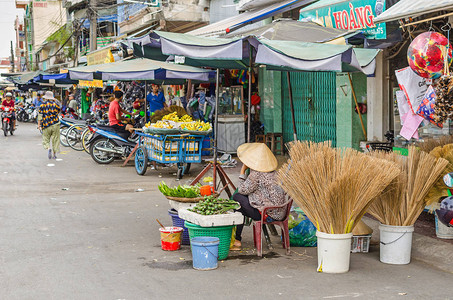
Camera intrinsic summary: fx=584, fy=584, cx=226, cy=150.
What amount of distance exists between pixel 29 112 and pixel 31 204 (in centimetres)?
2950

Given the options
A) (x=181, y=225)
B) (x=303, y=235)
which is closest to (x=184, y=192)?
(x=181, y=225)

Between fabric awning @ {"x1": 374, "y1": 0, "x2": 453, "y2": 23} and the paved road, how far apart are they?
2598 millimetres

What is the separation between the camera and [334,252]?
5.37m

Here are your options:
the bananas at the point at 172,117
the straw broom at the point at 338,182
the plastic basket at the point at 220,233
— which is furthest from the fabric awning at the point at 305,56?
the bananas at the point at 172,117

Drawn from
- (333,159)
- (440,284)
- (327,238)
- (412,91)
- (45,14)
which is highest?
(45,14)

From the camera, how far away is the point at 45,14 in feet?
212

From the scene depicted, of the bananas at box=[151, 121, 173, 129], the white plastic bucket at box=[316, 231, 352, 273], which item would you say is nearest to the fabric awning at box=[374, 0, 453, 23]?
the white plastic bucket at box=[316, 231, 352, 273]

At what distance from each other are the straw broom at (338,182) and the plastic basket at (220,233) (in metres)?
0.89

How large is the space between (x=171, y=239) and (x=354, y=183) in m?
2.09

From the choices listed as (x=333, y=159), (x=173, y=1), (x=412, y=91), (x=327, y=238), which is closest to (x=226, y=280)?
(x=327, y=238)

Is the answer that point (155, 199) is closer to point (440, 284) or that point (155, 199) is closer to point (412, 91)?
point (412, 91)

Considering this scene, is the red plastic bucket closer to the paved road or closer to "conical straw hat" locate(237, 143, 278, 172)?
the paved road

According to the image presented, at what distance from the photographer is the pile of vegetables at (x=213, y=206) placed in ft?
19.1

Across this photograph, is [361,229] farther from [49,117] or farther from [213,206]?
[49,117]
